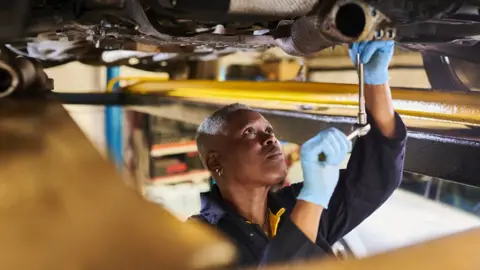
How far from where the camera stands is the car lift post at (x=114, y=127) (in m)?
0.59

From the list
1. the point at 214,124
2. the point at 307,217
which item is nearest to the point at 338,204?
the point at 307,217

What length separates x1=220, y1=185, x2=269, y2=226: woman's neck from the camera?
612mm

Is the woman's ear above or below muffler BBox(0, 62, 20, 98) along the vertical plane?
below

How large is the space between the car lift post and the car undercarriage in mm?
106

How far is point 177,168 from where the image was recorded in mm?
843

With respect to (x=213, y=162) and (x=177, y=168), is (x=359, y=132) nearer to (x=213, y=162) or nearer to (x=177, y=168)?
(x=213, y=162)

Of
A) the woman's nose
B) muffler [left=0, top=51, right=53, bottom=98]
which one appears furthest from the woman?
muffler [left=0, top=51, right=53, bottom=98]

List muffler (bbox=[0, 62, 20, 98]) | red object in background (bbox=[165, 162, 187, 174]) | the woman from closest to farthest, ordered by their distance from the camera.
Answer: muffler (bbox=[0, 62, 20, 98]) < the woman < red object in background (bbox=[165, 162, 187, 174])

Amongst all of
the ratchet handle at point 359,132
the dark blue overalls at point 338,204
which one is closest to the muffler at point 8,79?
the dark blue overalls at point 338,204

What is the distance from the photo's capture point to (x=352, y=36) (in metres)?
0.54

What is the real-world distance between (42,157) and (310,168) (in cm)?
30

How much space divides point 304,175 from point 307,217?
0.05m

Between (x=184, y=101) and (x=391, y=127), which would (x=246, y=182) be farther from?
(x=184, y=101)

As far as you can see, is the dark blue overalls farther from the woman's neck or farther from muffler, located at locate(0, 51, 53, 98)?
muffler, located at locate(0, 51, 53, 98)
